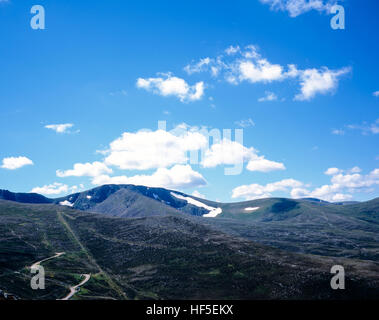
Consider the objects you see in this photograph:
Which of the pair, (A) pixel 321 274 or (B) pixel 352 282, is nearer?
(B) pixel 352 282

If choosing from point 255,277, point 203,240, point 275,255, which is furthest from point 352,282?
point 203,240

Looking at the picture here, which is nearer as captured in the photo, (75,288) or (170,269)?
(75,288)

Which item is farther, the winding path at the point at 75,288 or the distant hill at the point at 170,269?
the distant hill at the point at 170,269

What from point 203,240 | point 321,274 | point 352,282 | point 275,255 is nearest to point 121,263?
point 203,240

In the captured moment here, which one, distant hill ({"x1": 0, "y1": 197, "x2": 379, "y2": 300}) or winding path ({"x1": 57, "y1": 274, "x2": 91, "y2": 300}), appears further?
distant hill ({"x1": 0, "y1": 197, "x2": 379, "y2": 300})

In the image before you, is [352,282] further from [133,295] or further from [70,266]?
[70,266]

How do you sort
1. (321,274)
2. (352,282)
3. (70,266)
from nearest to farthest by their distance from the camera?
1. (352,282)
2. (321,274)
3. (70,266)

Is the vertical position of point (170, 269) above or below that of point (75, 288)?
below
